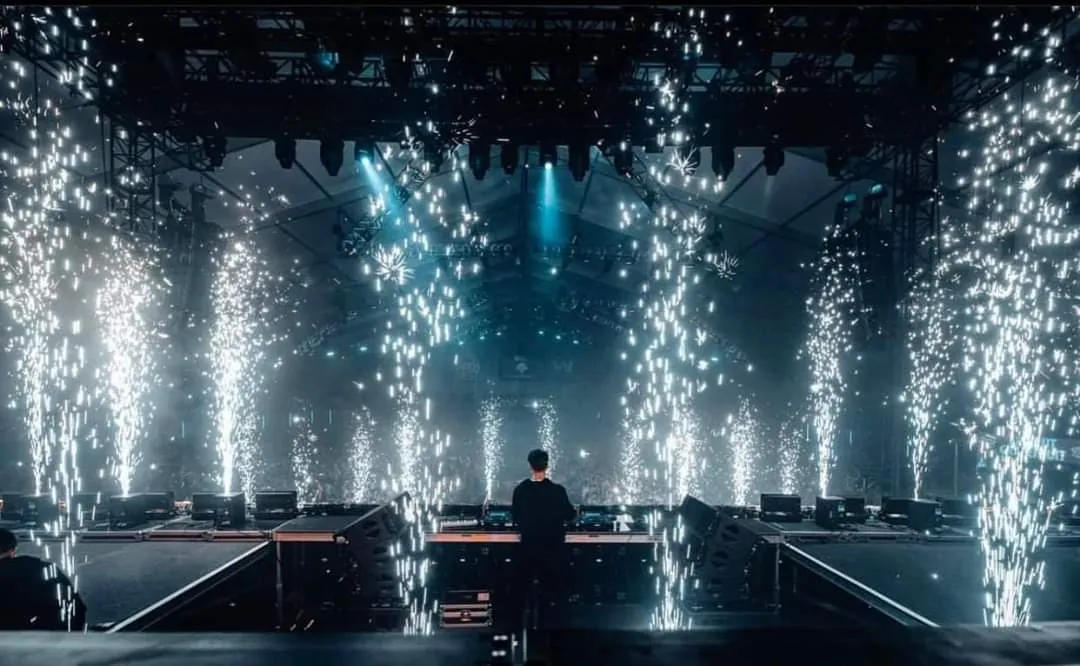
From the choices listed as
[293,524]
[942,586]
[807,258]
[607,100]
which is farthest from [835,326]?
[293,524]

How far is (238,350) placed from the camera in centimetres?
1734

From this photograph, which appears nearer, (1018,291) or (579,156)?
(579,156)

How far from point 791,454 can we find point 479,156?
11076mm

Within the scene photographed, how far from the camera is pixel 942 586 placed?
4.72 meters

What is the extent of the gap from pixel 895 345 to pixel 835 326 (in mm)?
6129

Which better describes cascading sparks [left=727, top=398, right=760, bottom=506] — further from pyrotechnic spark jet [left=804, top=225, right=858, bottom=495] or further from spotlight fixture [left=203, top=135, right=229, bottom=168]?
spotlight fixture [left=203, top=135, right=229, bottom=168]

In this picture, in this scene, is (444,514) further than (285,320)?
No

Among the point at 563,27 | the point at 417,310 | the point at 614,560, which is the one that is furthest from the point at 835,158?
the point at 417,310

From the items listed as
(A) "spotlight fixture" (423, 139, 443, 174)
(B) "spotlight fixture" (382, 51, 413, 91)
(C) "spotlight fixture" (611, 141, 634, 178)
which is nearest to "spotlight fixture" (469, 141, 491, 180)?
(A) "spotlight fixture" (423, 139, 443, 174)

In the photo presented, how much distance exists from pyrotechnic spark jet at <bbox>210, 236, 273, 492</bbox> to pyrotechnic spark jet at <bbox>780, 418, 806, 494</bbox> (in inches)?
442

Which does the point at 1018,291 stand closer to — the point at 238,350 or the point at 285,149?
the point at 285,149

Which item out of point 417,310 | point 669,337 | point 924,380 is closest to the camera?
point 924,380

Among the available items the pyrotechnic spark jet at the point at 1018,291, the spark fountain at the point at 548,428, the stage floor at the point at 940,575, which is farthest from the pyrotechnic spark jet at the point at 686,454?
the stage floor at the point at 940,575

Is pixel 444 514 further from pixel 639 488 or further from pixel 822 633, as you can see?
pixel 639 488
